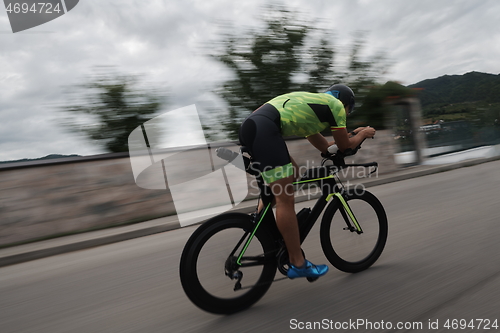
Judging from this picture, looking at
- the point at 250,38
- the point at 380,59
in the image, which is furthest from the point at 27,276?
the point at 380,59

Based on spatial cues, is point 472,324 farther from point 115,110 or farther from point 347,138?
point 115,110

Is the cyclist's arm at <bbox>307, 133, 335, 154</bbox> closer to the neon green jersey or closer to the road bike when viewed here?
the road bike

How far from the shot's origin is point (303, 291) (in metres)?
3.19

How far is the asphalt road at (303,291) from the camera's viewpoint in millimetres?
2695

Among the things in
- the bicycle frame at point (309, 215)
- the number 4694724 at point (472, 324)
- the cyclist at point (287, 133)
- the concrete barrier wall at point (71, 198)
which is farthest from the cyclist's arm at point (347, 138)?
the concrete barrier wall at point (71, 198)

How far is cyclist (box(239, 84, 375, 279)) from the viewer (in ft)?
9.45

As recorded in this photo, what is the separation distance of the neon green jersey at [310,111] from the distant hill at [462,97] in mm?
12910

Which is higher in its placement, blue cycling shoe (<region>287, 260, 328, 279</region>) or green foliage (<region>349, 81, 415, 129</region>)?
green foliage (<region>349, 81, 415, 129</region>)

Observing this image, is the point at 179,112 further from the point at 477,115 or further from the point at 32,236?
the point at 477,115

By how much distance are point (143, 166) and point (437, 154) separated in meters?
12.3

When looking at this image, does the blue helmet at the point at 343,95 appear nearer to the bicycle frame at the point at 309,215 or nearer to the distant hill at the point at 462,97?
the bicycle frame at the point at 309,215

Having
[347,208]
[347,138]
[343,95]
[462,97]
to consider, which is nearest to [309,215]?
[347,208]

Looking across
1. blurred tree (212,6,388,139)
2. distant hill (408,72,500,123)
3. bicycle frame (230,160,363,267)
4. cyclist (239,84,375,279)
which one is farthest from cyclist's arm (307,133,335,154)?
distant hill (408,72,500,123)

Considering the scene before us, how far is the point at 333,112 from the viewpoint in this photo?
9.68 feet
